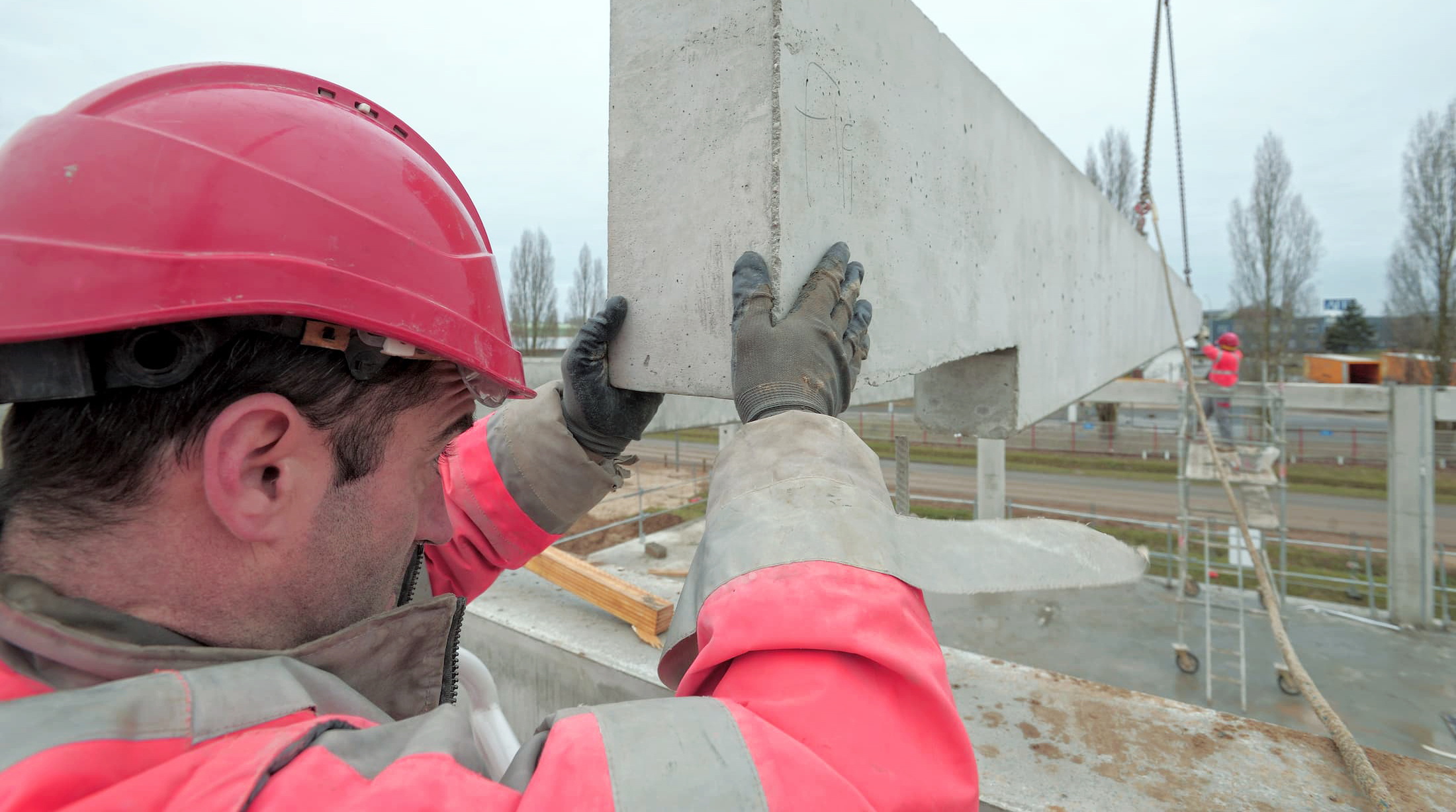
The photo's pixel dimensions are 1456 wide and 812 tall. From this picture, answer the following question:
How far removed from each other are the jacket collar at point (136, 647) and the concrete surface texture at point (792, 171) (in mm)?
917

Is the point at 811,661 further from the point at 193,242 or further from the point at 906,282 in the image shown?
the point at 906,282

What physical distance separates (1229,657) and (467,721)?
10556 mm

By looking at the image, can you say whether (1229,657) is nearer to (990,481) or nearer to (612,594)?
(990,481)

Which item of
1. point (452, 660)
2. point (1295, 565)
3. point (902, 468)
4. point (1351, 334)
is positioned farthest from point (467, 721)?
point (1351, 334)

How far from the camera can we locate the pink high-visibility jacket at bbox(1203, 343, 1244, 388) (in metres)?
9.70

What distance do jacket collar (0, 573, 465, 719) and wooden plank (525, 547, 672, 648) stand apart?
2518 mm

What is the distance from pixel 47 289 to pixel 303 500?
407 millimetres

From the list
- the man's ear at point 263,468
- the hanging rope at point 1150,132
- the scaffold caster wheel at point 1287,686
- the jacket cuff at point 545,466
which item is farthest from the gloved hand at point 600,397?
the scaffold caster wheel at point 1287,686

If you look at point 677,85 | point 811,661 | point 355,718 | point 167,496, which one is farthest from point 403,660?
point 677,85

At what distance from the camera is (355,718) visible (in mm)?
917

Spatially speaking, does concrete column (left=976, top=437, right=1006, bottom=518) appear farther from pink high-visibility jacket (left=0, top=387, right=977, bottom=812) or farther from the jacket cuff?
pink high-visibility jacket (left=0, top=387, right=977, bottom=812)

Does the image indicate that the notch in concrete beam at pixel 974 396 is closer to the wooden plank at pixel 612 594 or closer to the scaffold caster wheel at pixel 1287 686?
the wooden plank at pixel 612 594

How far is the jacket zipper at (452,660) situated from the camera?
51.8 inches

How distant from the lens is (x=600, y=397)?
2041 millimetres
